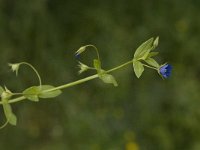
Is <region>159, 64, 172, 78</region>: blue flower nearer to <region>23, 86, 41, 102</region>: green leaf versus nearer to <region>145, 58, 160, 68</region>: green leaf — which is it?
<region>145, 58, 160, 68</region>: green leaf

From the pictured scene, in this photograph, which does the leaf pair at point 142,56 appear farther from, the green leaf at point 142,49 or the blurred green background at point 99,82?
the blurred green background at point 99,82

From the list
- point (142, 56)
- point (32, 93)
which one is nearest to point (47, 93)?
point (32, 93)

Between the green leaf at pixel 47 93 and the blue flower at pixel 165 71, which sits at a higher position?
the green leaf at pixel 47 93

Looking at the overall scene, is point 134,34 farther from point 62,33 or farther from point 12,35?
point 12,35

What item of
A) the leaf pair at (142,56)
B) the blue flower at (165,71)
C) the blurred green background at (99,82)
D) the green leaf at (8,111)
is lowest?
the blue flower at (165,71)

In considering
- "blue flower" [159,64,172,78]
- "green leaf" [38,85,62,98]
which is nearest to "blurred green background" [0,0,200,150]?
"green leaf" [38,85,62,98]

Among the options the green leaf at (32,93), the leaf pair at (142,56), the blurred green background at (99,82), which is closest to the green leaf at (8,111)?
the green leaf at (32,93)
